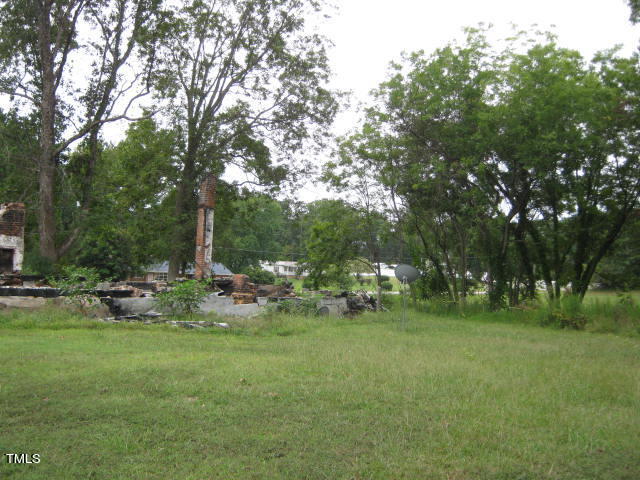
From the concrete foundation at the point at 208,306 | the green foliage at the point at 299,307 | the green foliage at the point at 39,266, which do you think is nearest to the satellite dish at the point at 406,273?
the green foliage at the point at 299,307

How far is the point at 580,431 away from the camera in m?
4.60

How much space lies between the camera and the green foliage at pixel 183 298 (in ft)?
42.0

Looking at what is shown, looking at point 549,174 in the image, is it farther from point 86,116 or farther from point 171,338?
point 86,116

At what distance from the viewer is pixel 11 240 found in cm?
1512

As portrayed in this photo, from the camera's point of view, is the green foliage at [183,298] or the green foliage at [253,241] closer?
the green foliage at [183,298]

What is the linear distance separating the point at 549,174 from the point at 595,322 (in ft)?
15.8

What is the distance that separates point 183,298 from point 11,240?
Result: 604cm

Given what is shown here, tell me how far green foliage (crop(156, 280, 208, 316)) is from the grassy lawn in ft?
13.0

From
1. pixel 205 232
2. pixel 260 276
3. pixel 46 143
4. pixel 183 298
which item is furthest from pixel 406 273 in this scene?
pixel 260 276

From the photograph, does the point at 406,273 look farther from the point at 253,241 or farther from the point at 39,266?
the point at 253,241

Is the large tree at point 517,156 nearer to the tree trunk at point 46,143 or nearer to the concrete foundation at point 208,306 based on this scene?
the concrete foundation at point 208,306

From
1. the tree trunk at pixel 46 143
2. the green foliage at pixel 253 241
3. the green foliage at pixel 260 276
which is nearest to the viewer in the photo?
the tree trunk at pixel 46 143

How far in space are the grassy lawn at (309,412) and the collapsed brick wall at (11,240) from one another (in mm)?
7526

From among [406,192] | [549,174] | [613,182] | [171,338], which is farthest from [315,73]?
[171,338]
